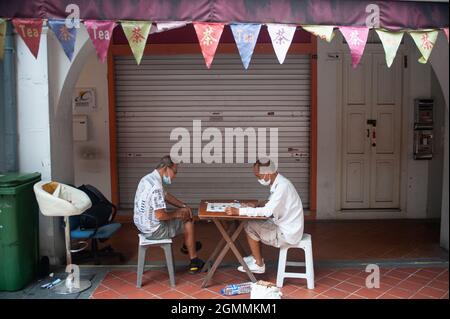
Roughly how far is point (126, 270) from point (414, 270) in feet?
11.5

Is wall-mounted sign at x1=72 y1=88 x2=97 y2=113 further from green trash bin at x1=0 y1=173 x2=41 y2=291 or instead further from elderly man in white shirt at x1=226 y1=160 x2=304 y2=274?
elderly man in white shirt at x1=226 y1=160 x2=304 y2=274

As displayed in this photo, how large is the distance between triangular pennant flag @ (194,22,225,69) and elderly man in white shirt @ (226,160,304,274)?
136 centimetres

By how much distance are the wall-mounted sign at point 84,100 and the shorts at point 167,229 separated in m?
3.39

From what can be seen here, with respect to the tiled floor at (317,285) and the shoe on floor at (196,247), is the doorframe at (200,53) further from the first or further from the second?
the tiled floor at (317,285)

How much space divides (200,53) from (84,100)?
84.5 inches

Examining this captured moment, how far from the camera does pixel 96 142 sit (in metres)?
7.95

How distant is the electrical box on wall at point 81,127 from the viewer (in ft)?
25.6

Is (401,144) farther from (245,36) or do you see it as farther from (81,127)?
(81,127)

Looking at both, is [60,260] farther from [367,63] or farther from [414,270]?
[367,63]

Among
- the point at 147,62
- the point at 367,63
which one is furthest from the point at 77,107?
the point at 367,63

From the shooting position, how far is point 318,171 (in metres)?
7.98

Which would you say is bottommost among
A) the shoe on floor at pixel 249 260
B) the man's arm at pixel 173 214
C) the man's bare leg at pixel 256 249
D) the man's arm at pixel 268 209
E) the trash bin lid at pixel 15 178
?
the shoe on floor at pixel 249 260

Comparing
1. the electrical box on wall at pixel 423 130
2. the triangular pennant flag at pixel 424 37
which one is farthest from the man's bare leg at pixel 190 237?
the electrical box on wall at pixel 423 130

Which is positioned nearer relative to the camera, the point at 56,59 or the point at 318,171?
the point at 56,59
